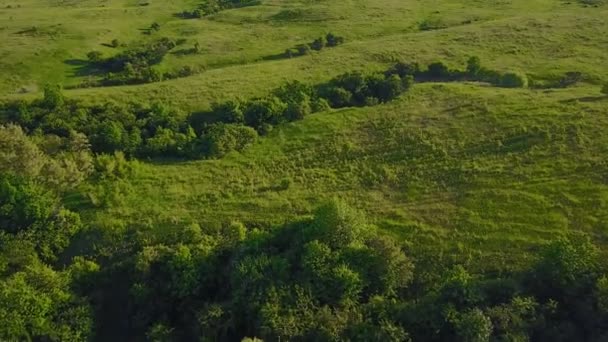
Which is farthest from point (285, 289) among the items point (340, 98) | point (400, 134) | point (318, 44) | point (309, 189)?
point (318, 44)

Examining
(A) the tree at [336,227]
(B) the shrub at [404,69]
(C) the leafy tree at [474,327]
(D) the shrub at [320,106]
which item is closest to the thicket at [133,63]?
(D) the shrub at [320,106]

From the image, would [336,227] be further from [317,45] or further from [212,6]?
[212,6]

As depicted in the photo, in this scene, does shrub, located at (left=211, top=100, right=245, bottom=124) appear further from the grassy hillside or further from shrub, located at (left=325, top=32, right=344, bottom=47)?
shrub, located at (left=325, top=32, right=344, bottom=47)

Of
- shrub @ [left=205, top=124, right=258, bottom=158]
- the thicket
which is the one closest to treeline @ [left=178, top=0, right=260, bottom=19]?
the thicket

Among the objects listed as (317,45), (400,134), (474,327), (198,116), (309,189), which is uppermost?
(317,45)

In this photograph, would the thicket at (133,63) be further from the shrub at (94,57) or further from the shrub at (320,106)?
the shrub at (320,106)

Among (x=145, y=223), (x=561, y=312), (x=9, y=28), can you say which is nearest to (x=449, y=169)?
(x=561, y=312)
